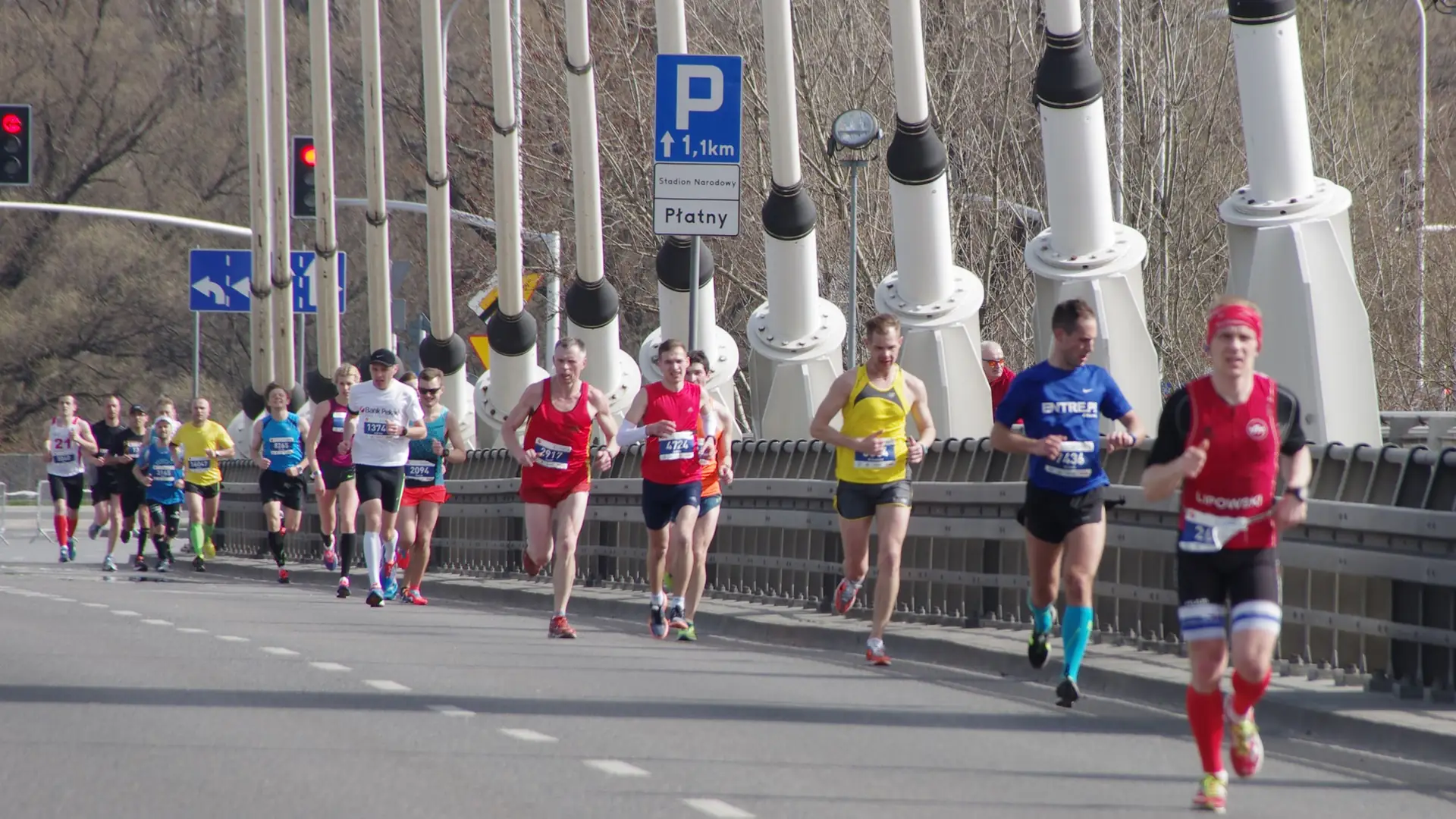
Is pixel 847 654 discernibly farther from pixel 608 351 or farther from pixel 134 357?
pixel 134 357

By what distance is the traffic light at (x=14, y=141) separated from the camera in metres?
31.3

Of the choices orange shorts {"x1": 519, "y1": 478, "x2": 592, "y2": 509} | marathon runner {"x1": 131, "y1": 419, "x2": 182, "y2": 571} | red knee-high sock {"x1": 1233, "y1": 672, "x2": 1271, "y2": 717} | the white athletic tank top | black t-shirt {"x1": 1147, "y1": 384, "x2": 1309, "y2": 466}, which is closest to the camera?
red knee-high sock {"x1": 1233, "y1": 672, "x2": 1271, "y2": 717}

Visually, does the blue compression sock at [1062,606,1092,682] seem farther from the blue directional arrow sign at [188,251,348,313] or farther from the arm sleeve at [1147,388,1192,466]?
the blue directional arrow sign at [188,251,348,313]

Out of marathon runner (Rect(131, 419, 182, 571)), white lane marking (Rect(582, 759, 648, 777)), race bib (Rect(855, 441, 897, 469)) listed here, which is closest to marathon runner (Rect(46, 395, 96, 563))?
marathon runner (Rect(131, 419, 182, 571))

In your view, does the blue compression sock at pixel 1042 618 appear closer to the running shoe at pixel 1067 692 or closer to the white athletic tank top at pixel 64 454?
the running shoe at pixel 1067 692

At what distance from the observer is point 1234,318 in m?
8.33

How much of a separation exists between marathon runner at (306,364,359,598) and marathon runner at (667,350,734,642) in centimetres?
513

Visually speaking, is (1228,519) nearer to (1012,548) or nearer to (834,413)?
(834,413)

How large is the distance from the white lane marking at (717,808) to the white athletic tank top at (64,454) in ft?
77.6

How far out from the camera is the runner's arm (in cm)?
1355

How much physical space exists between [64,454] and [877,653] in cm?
1948

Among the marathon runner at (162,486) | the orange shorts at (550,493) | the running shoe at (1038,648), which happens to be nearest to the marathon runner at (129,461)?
the marathon runner at (162,486)

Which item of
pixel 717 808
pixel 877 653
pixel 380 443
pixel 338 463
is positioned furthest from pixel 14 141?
pixel 717 808

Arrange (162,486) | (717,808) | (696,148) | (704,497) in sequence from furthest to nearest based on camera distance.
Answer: (162,486), (696,148), (704,497), (717,808)
